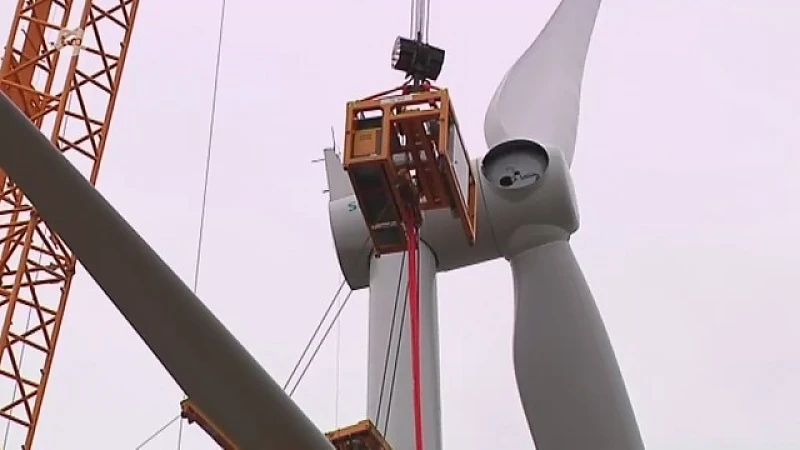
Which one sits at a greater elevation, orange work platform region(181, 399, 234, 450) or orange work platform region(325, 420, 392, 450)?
orange work platform region(181, 399, 234, 450)

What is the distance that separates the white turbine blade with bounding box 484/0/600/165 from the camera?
50.1 ft

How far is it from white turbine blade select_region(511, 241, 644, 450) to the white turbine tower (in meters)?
0.01

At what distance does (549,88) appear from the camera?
1575cm

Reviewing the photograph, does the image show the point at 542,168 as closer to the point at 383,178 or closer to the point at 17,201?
the point at 383,178

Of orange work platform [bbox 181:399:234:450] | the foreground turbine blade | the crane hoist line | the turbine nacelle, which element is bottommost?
the foreground turbine blade

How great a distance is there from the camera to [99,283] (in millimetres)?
5953

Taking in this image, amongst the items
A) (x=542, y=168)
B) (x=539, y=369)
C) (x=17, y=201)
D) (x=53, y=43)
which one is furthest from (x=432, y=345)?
(x=53, y=43)

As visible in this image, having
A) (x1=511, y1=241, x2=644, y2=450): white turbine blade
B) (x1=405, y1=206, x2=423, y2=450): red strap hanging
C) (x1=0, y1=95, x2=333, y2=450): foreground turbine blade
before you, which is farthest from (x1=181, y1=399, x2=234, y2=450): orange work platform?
(x1=0, y1=95, x2=333, y2=450): foreground turbine blade

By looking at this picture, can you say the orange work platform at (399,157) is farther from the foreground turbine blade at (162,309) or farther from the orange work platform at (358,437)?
the foreground turbine blade at (162,309)

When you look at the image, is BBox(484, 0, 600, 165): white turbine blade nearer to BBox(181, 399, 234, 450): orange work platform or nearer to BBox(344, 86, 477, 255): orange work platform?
BBox(344, 86, 477, 255): orange work platform

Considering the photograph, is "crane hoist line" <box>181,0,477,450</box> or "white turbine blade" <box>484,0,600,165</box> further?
"white turbine blade" <box>484,0,600,165</box>

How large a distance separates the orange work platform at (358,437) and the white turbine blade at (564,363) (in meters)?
2.30

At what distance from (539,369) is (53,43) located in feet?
38.3

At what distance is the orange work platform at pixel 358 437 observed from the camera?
450 inches
